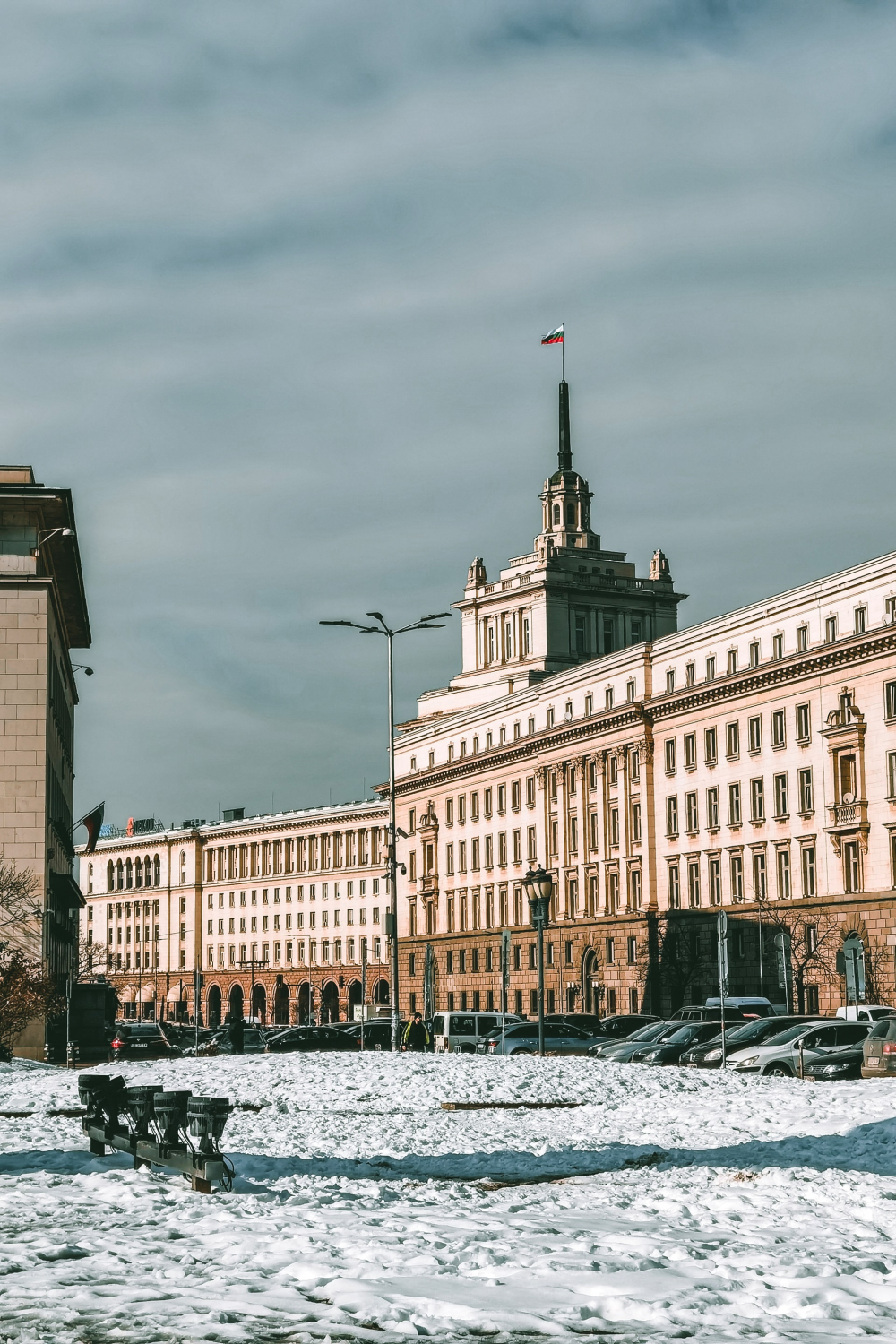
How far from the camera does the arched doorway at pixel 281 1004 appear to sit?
169875 millimetres

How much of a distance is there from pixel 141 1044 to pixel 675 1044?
31112 mm

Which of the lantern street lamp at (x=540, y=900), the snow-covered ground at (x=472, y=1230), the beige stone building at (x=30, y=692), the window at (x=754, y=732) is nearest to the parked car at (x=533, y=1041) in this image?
the lantern street lamp at (x=540, y=900)

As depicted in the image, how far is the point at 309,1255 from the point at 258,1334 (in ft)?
8.67

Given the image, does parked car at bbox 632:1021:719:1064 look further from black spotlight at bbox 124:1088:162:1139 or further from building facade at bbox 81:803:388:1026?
building facade at bbox 81:803:388:1026

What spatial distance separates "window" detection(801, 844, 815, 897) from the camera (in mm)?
87500

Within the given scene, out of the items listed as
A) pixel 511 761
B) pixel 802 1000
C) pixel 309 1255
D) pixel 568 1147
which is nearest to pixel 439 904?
pixel 511 761

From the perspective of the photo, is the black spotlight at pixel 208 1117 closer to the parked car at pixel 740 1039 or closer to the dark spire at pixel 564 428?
the parked car at pixel 740 1039

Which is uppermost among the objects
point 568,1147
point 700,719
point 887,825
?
point 700,719

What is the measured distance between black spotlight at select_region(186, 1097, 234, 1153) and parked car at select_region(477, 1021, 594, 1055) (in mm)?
37907

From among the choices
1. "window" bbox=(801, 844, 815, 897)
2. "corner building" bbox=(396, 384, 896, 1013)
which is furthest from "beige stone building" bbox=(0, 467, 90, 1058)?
"window" bbox=(801, 844, 815, 897)

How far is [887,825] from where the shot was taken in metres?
81.2

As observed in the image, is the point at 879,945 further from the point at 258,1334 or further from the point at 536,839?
the point at 258,1334

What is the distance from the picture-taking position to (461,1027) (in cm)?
6231

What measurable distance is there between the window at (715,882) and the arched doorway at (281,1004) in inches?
3135
